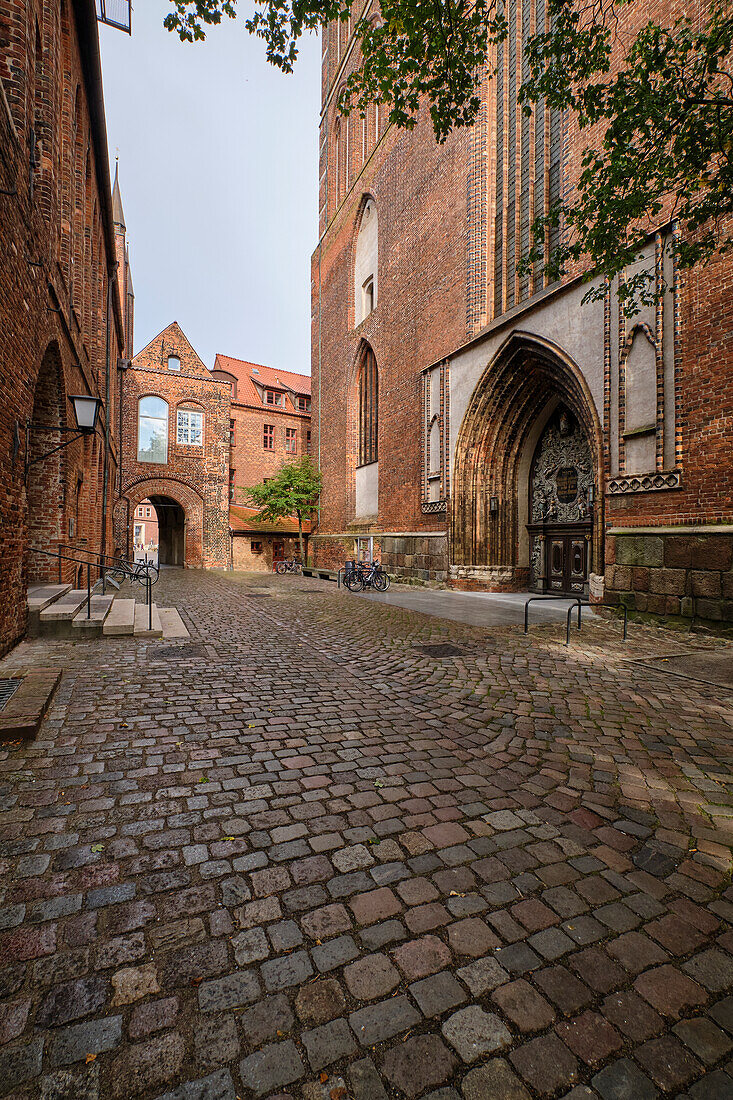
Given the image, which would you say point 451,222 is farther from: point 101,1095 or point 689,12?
point 101,1095

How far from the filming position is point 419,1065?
1.33 m

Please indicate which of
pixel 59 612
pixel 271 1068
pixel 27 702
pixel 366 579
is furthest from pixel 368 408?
pixel 271 1068

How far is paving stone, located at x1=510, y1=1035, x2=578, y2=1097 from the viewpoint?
50.8 inches

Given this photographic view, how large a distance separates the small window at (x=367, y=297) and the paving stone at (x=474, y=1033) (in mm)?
23317

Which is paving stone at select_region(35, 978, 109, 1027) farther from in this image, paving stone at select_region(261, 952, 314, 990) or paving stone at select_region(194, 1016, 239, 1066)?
paving stone at select_region(261, 952, 314, 990)

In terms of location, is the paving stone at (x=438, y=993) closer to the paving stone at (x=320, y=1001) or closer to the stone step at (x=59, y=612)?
the paving stone at (x=320, y=1001)

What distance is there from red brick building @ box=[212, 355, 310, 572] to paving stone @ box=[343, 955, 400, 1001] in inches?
1089

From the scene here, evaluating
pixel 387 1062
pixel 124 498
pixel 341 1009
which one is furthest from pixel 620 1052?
pixel 124 498

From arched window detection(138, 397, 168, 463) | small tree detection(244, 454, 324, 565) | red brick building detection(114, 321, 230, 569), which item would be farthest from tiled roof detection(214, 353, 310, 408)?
small tree detection(244, 454, 324, 565)

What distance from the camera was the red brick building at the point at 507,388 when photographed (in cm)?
786

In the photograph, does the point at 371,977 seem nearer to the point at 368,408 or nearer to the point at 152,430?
the point at 368,408

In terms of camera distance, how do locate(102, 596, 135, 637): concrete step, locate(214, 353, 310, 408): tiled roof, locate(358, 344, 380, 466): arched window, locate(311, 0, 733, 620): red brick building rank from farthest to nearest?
locate(214, 353, 310, 408): tiled roof, locate(358, 344, 380, 466): arched window, locate(311, 0, 733, 620): red brick building, locate(102, 596, 135, 637): concrete step

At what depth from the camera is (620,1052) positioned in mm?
1374

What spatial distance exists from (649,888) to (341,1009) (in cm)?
142
